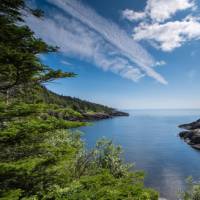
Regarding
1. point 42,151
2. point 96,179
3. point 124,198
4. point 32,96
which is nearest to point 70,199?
point 96,179

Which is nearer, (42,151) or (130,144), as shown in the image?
(42,151)

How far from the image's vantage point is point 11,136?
697cm

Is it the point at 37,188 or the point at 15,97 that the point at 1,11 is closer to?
the point at 15,97

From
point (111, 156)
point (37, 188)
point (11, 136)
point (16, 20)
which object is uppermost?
point (16, 20)

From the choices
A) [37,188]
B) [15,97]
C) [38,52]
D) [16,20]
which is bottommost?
[37,188]

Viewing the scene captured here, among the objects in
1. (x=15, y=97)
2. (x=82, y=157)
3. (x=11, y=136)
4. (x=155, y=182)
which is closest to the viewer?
(x=11, y=136)

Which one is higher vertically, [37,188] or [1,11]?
[1,11]

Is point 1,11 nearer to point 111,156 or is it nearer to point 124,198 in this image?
point 124,198

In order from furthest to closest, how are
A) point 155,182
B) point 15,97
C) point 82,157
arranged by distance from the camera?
1. point 155,182
2. point 82,157
3. point 15,97

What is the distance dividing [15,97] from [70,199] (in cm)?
522

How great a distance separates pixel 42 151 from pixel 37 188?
1.36 m

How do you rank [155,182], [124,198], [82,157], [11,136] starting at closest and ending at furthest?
1. [124,198]
2. [11,136]
3. [82,157]
4. [155,182]

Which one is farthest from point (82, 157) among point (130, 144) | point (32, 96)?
point (130, 144)

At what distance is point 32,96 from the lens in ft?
32.4
